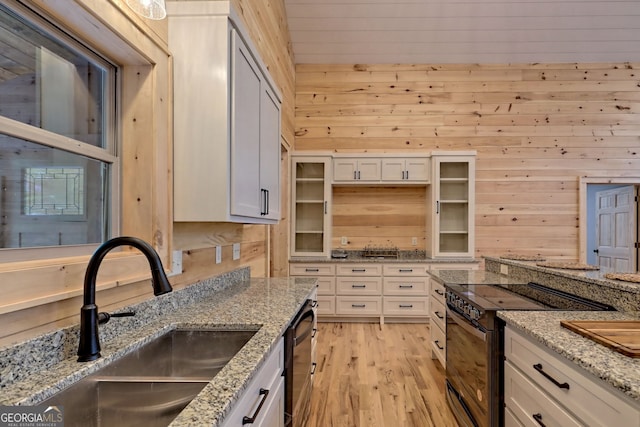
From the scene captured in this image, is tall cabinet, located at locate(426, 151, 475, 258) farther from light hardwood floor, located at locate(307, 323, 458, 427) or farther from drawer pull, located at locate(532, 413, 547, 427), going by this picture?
drawer pull, located at locate(532, 413, 547, 427)

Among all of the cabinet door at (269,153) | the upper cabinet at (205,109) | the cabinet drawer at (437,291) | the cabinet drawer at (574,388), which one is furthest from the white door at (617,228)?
the upper cabinet at (205,109)

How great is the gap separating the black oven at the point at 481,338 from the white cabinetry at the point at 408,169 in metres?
2.39

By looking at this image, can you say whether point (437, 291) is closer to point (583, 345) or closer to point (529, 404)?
point (529, 404)

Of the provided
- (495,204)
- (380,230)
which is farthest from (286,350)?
(495,204)

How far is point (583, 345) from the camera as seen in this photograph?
127cm

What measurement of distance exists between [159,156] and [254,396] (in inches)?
43.0

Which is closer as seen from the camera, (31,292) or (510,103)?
(31,292)

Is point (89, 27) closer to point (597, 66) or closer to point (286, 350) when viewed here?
point (286, 350)

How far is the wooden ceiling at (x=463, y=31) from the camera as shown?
14.6ft

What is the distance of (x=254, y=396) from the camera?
1.11 meters

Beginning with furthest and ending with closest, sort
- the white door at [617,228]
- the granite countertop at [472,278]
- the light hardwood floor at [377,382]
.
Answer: the white door at [617,228]
the granite countertop at [472,278]
the light hardwood floor at [377,382]

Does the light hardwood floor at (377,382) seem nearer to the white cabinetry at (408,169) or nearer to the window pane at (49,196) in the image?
the window pane at (49,196)

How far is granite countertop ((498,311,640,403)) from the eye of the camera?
1.02 metres

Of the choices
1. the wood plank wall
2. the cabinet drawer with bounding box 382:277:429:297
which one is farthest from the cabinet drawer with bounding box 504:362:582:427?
the wood plank wall
